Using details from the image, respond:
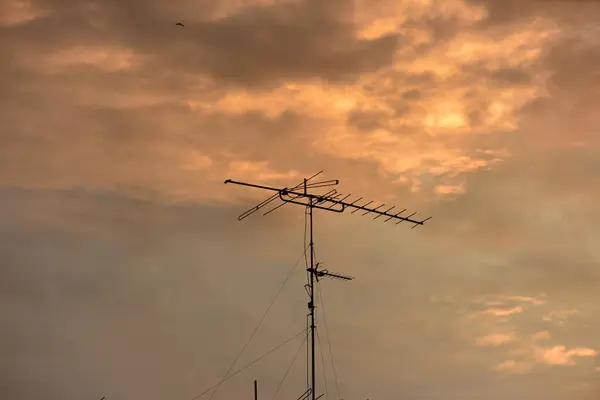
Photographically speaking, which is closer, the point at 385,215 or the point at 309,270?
the point at 309,270

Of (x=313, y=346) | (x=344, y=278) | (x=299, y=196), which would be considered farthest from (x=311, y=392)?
(x=299, y=196)

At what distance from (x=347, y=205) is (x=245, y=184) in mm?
6193

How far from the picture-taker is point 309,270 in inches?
2061

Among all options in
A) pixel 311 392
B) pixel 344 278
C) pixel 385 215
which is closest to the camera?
pixel 311 392

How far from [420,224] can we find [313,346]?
9491 mm

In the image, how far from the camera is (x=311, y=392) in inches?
1923

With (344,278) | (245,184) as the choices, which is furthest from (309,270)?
(245,184)

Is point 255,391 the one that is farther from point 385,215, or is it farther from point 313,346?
point 385,215

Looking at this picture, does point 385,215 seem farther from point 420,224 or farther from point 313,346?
point 313,346

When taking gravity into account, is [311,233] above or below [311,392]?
above

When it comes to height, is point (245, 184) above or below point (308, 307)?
above

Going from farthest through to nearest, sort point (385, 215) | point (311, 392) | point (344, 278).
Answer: point (385, 215)
point (344, 278)
point (311, 392)

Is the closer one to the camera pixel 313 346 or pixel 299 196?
pixel 313 346

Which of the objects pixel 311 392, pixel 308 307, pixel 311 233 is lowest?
pixel 311 392
